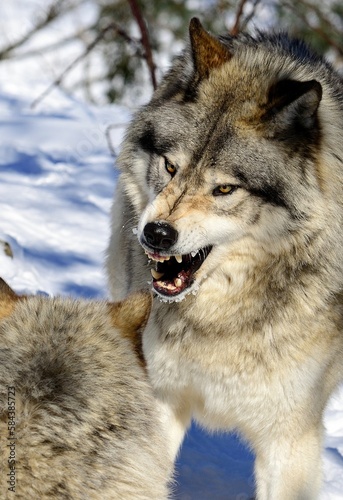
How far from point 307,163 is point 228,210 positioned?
435 mm

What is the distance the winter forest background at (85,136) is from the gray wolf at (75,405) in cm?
216

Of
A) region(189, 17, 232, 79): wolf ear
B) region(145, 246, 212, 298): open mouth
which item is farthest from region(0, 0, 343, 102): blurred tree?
region(145, 246, 212, 298): open mouth

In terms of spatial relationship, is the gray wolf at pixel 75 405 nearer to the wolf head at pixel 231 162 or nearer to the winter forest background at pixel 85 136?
the wolf head at pixel 231 162

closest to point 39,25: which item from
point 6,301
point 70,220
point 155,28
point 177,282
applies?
point 155,28

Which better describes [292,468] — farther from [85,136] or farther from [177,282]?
[85,136]

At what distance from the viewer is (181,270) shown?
12.4 ft

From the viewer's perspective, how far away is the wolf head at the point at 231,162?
11.6 ft

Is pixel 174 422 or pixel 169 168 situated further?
pixel 174 422

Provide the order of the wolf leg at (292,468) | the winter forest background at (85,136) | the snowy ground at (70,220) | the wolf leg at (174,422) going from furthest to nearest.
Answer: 1. the winter forest background at (85,136)
2. the snowy ground at (70,220)
3. the wolf leg at (174,422)
4. the wolf leg at (292,468)

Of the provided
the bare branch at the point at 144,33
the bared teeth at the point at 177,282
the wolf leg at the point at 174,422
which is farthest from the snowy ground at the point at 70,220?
the bared teeth at the point at 177,282

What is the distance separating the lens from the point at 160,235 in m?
3.44

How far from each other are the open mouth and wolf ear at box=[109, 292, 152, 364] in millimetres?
757

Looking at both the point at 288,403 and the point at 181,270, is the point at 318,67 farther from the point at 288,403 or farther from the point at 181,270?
the point at 288,403

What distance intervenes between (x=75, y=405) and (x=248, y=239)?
1.44 meters
